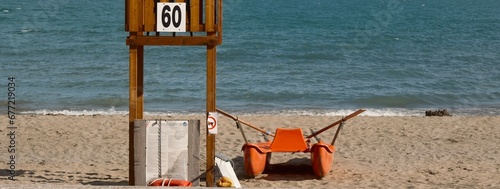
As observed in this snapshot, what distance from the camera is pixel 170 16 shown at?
10492 mm

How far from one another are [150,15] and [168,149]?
1.50 metres

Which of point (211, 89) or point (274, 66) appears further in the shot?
point (274, 66)

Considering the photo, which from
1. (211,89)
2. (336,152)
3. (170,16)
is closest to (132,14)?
(170,16)

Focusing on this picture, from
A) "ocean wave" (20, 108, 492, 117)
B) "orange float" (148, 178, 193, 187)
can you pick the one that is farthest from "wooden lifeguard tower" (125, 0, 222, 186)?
"ocean wave" (20, 108, 492, 117)

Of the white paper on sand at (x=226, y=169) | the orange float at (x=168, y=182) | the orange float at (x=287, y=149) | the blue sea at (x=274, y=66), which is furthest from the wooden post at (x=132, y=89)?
the blue sea at (x=274, y=66)

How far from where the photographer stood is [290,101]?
78.6 feet

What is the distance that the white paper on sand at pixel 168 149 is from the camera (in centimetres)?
1052

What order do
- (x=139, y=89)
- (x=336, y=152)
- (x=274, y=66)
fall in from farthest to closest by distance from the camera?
(x=274, y=66) → (x=336, y=152) → (x=139, y=89)

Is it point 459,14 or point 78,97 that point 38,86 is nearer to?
point 78,97

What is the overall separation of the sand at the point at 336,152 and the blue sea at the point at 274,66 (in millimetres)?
3953

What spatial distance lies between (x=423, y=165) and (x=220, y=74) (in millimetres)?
16876

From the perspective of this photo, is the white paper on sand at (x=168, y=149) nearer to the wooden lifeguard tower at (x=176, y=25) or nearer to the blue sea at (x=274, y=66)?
the wooden lifeguard tower at (x=176, y=25)

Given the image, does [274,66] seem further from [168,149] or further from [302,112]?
[168,149]

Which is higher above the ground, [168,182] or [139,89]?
[139,89]
